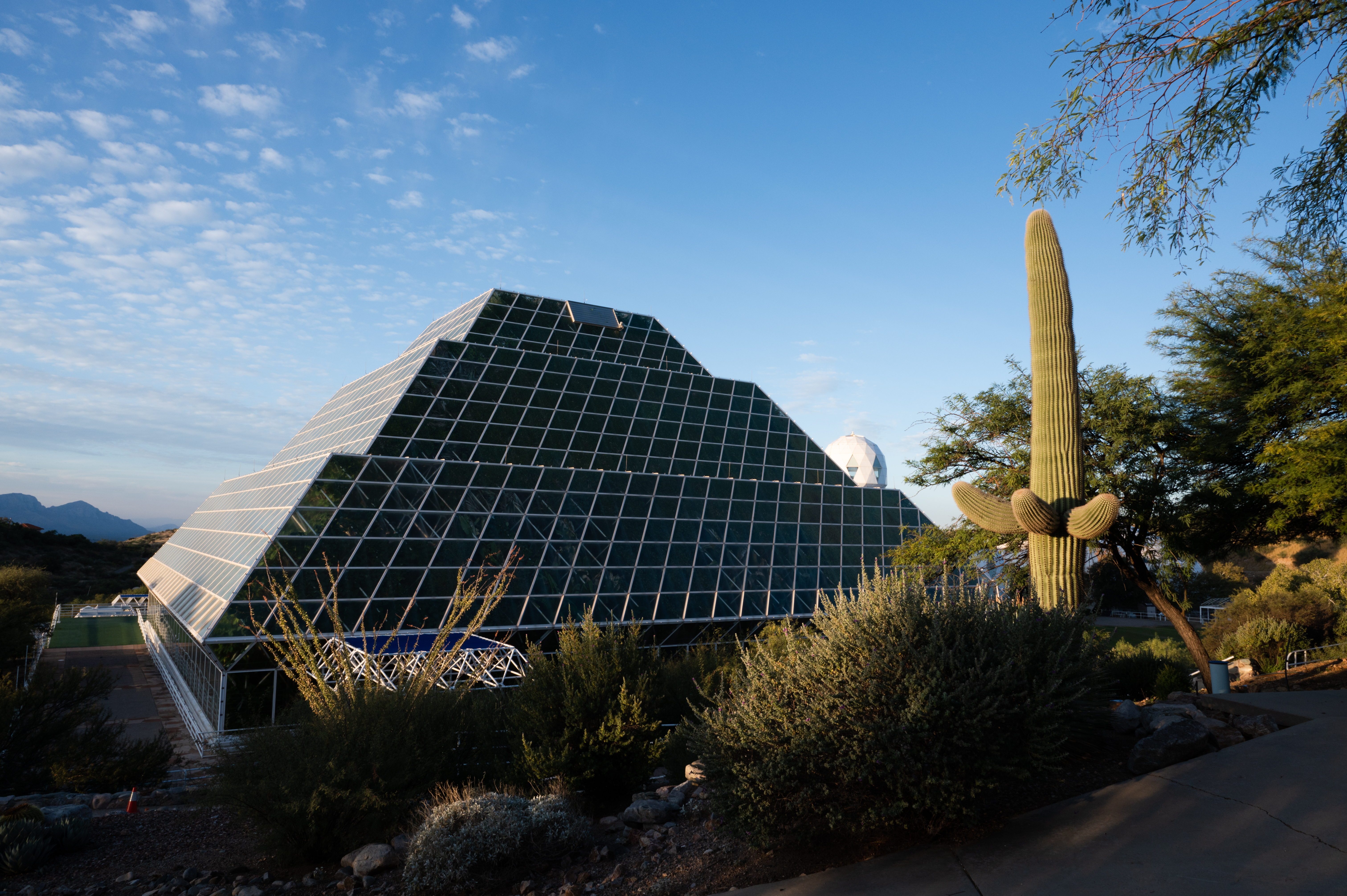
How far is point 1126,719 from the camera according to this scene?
28.2 feet

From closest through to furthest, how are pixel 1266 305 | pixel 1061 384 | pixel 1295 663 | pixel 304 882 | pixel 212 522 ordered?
1. pixel 304 882
2. pixel 1061 384
3. pixel 1266 305
4. pixel 1295 663
5. pixel 212 522

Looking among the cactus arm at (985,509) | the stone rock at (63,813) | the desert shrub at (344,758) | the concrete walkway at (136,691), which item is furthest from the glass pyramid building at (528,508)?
the cactus arm at (985,509)

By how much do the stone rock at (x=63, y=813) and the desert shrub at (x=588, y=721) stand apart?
571cm

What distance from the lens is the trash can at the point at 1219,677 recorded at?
11.9 metres

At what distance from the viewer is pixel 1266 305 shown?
48.7ft

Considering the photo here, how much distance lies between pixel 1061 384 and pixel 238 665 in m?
18.2

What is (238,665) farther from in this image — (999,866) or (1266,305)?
(1266,305)

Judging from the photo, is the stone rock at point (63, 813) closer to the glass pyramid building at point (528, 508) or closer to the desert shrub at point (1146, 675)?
the glass pyramid building at point (528, 508)

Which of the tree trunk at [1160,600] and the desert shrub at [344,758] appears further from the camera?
the tree trunk at [1160,600]

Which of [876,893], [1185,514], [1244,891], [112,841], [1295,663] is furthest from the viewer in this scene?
[1295,663]

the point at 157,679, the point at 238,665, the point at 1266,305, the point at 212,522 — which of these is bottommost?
the point at 157,679

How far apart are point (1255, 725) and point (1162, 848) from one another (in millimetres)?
4074

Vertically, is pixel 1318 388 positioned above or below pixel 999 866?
above

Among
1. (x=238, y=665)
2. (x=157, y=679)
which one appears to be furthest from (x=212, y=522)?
(x=238, y=665)
